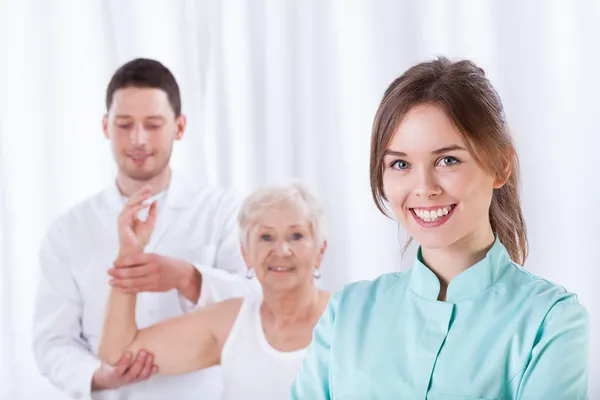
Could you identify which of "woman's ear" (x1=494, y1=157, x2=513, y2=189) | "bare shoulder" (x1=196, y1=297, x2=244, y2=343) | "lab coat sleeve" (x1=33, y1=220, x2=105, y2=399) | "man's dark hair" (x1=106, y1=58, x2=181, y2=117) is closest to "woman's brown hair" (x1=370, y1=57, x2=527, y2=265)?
"woman's ear" (x1=494, y1=157, x2=513, y2=189)

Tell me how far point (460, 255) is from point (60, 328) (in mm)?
1759

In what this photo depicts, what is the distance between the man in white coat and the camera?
2.58 metres

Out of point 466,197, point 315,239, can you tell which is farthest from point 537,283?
point 315,239

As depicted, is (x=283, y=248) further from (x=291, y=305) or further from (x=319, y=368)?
(x=319, y=368)

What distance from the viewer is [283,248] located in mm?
2516

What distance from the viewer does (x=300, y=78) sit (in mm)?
2615

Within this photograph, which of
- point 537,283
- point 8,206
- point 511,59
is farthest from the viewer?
point 8,206

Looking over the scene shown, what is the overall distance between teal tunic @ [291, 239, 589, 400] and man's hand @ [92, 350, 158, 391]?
139cm

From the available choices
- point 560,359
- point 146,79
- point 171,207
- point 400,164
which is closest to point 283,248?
point 171,207

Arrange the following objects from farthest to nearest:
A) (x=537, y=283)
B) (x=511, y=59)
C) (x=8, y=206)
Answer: (x=8, y=206), (x=511, y=59), (x=537, y=283)

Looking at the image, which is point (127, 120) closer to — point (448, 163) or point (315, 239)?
point (315, 239)

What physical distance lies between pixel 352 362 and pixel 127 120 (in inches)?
63.5

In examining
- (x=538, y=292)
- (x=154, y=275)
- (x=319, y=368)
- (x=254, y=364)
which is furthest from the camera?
(x=154, y=275)

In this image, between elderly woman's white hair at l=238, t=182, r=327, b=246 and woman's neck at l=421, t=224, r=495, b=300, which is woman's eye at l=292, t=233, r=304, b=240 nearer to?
elderly woman's white hair at l=238, t=182, r=327, b=246
